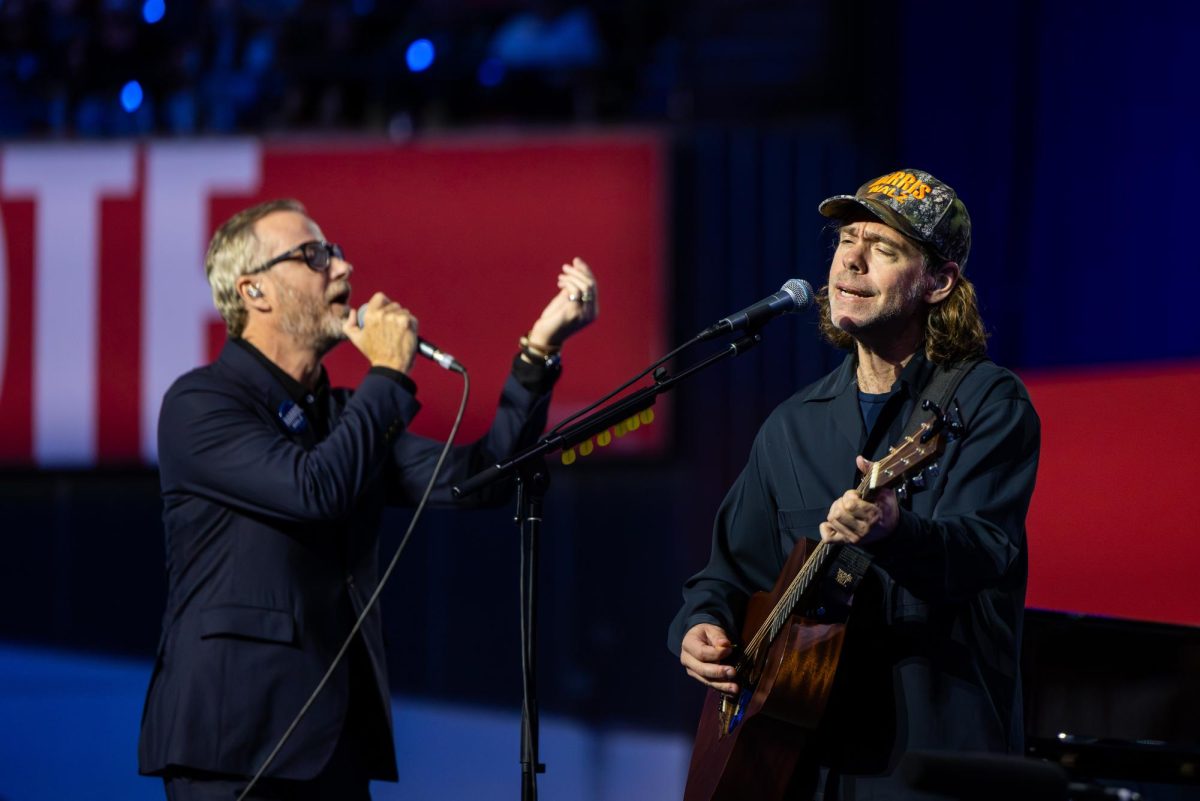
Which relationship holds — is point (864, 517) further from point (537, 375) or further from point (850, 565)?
point (537, 375)

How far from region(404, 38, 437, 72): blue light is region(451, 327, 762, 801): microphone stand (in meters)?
3.52

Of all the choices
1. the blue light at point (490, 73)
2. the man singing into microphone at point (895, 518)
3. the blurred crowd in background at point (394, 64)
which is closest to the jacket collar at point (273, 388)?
the man singing into microphone at point (895, 518)

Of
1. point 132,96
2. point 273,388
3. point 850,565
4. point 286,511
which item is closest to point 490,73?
point 132,96

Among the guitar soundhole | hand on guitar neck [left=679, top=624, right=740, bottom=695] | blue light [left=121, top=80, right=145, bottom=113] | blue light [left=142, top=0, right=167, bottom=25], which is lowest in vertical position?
the guitar soundhole

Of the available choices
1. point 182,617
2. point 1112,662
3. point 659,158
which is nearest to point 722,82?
point 659,158

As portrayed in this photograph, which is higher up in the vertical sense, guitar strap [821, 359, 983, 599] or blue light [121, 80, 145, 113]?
blue light [121, 80, 145, 113]

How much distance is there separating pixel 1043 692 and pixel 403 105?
365 centimetres

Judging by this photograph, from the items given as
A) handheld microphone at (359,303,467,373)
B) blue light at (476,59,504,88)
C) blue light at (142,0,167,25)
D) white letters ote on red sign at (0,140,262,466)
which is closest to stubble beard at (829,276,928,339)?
handheld microphone at (359,303,467,373)

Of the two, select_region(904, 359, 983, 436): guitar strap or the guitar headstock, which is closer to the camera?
the guitar headstock

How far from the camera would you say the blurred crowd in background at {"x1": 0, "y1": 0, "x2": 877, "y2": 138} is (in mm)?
5340

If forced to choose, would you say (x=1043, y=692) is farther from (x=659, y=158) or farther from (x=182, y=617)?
(x=659, y=158)

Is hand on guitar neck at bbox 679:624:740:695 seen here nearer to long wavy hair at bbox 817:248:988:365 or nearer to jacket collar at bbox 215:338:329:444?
long wavy hair at bbox 817:248:988:365

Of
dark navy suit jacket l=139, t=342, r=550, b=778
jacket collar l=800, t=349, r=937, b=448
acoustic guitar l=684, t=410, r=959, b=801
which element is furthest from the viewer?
dark navy suit jacket l=139, t=342, r=550, b=778

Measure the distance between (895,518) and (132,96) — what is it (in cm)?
472
